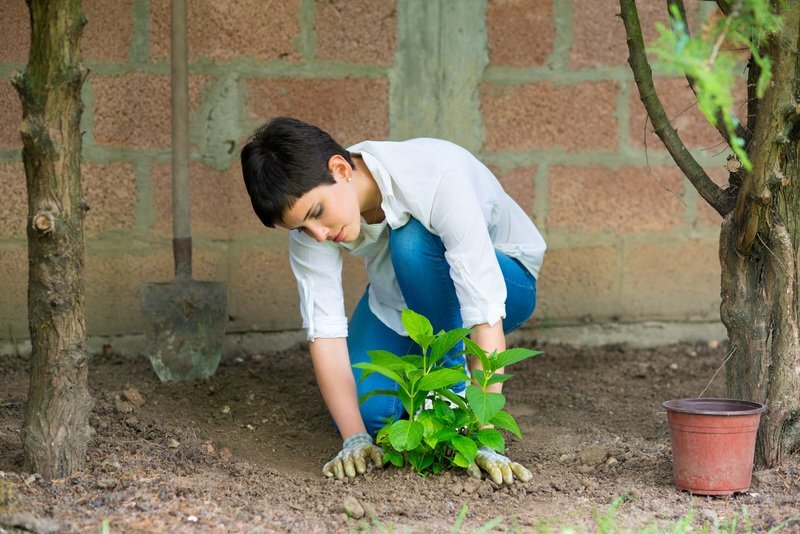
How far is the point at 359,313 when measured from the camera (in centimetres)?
270

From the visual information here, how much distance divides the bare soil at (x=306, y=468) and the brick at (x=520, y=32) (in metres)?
1.00

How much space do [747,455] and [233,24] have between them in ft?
6.24


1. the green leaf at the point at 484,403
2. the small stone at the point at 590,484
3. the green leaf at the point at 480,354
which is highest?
the green leaf at the point at 480,354

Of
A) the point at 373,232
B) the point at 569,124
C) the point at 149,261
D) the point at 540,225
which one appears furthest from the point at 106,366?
the point at 569,124

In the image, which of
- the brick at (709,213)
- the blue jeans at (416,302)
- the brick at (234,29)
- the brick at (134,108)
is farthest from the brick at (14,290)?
the brick at (709,213)

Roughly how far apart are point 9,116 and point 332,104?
0.95 metres

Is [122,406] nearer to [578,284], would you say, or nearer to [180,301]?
Result: [180,301]

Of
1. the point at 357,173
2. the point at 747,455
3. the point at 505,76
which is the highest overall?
the point at 505,76

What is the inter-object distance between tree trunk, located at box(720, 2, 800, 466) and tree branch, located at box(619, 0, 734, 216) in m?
0.06

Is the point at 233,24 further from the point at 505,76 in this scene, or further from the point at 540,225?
the point at 540,225

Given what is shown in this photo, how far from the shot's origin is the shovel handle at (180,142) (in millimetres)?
2748

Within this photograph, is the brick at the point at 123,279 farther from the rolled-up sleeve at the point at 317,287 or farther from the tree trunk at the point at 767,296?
the tree trunk at the point at 767,296

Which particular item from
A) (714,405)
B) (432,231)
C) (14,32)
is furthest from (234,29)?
(714,405)

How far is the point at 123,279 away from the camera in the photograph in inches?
117
